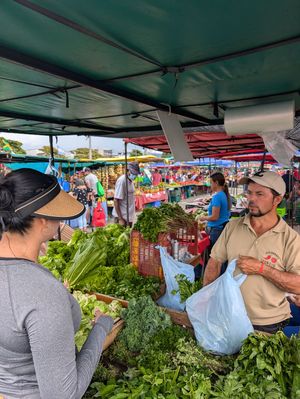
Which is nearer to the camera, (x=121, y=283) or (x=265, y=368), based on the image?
(x=265, y=368)

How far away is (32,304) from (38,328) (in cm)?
8

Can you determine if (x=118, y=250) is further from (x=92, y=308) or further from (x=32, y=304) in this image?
(x=32, y=304)

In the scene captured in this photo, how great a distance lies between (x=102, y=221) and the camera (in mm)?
10492

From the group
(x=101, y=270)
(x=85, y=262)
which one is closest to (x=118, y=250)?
(x=101, y=270)

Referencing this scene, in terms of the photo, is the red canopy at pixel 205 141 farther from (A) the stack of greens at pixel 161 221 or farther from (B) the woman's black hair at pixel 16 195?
(B) the woman's black hair at pixel 16 195

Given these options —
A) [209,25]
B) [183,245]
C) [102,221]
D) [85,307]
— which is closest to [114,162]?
[102,221]

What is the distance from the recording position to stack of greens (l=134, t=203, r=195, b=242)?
10.1ft

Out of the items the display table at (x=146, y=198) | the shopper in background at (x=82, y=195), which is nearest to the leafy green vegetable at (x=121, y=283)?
the shopper in background at (x=82, y=195)

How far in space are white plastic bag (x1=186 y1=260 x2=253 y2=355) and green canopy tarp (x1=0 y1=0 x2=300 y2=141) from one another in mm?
1419

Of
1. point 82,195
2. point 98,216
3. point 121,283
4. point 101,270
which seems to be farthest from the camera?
point 98,216

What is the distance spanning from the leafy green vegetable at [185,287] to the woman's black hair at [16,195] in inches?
70.8

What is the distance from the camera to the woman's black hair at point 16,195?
3.34ft

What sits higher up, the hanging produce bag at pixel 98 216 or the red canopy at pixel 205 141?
the red canopy at pixel 205 141

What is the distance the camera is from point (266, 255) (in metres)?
2.10
